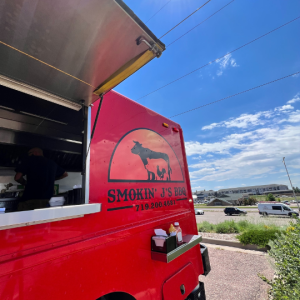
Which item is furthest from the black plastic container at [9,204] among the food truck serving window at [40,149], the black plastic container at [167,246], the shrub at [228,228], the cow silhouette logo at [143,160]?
the shrub at [228,228]

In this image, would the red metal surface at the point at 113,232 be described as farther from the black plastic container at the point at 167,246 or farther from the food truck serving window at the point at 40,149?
the food truck serving window at the point at 40,149

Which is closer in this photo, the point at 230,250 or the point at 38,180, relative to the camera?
the point at 38,180

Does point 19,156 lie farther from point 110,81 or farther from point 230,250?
point 230,250

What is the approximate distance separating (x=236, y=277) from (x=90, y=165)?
4.93m

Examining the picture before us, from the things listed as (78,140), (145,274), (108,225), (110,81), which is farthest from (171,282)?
(110,81)

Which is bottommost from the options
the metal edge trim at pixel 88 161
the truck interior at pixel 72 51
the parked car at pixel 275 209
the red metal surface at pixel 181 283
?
the parked car at pixel 275 209

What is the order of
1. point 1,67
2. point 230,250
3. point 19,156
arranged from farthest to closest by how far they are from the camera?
point 230,250 < point 19,156 < point 1,67

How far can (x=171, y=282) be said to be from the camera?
6.67ft

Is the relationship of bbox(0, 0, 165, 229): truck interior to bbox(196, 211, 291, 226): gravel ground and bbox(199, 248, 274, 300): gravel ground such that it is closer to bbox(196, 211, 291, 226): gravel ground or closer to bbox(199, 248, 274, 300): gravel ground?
bbox(199, 248, 274, 300): gravel ground

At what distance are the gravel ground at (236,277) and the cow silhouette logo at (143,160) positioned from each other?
114 inches

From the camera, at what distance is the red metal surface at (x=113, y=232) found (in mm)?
1108

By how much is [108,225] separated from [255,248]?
7.12 m

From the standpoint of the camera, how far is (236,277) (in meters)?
4.35

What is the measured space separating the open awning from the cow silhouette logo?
72 centimetres
